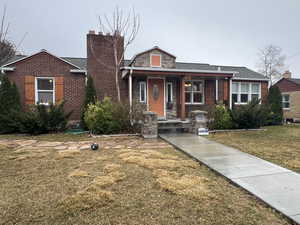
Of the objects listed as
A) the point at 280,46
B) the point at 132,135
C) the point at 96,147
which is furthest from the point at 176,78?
the point at 280,46

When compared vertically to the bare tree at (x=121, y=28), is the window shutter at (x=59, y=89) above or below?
below

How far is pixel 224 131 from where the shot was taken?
9156 mm

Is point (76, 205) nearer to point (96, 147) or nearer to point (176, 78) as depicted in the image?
point (96, 147)

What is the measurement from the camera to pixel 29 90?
10578 millimetres

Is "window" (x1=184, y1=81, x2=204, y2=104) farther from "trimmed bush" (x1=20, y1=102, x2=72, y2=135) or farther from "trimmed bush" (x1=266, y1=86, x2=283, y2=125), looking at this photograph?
"trimmed bush" (x1=20, y1=102, x2=72, y2=135)

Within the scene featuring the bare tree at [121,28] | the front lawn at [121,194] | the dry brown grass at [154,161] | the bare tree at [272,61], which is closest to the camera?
the front lawn at [121,194]

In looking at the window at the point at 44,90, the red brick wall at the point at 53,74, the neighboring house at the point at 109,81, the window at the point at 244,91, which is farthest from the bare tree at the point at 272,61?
the window at the point at 44,90

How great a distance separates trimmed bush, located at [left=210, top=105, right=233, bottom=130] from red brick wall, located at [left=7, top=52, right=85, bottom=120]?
7.23 meters

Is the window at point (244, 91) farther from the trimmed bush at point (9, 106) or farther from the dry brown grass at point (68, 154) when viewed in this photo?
the trimmed bush at point (9, 106)

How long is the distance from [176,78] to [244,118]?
4.32m

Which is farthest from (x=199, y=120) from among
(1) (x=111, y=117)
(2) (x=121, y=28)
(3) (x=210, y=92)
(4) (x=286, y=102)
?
(4) (x=286, y=102)

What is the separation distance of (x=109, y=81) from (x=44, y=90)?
3.52m

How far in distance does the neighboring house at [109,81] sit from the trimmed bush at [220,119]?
1567 mm

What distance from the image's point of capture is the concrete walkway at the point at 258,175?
267 centimetres
